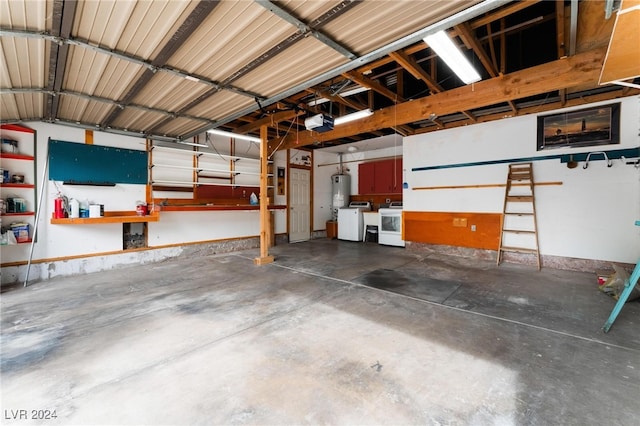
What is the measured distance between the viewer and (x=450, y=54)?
278 centimetres

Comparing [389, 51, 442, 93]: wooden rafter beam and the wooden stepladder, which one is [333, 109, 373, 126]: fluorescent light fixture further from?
the wooden stepladder

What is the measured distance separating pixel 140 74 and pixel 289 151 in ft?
17.4

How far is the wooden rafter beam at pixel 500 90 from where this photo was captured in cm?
332

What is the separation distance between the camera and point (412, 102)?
469 centimetres

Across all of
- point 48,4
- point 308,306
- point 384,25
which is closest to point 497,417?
point 308,306

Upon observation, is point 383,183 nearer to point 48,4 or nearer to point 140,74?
point 140,74

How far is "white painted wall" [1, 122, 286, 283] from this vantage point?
4.38 m

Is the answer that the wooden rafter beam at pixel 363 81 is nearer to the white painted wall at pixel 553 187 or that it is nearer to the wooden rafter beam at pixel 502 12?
the wooden rafter beam at pixel 502 12

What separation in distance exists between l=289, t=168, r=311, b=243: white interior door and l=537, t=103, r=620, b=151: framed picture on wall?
5995mm

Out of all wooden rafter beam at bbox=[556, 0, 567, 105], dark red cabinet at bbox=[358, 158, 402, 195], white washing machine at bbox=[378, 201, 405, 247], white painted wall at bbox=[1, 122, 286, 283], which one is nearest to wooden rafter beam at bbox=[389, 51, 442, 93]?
wooden rafter beam at bbox=[556, 0, 567, 105]

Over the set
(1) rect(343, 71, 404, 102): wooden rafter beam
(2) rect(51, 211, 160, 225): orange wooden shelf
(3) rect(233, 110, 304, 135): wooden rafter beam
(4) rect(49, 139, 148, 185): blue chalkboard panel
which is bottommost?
(2) rect(51, 211, 160, 225): orange wooden shelf

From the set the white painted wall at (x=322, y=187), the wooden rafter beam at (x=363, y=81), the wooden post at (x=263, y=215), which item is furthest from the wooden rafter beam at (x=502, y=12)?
the white painted wall at (x=322, y=187)

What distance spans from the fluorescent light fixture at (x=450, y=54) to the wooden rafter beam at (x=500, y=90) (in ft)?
3.14

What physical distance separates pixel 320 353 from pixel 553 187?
218 inches
